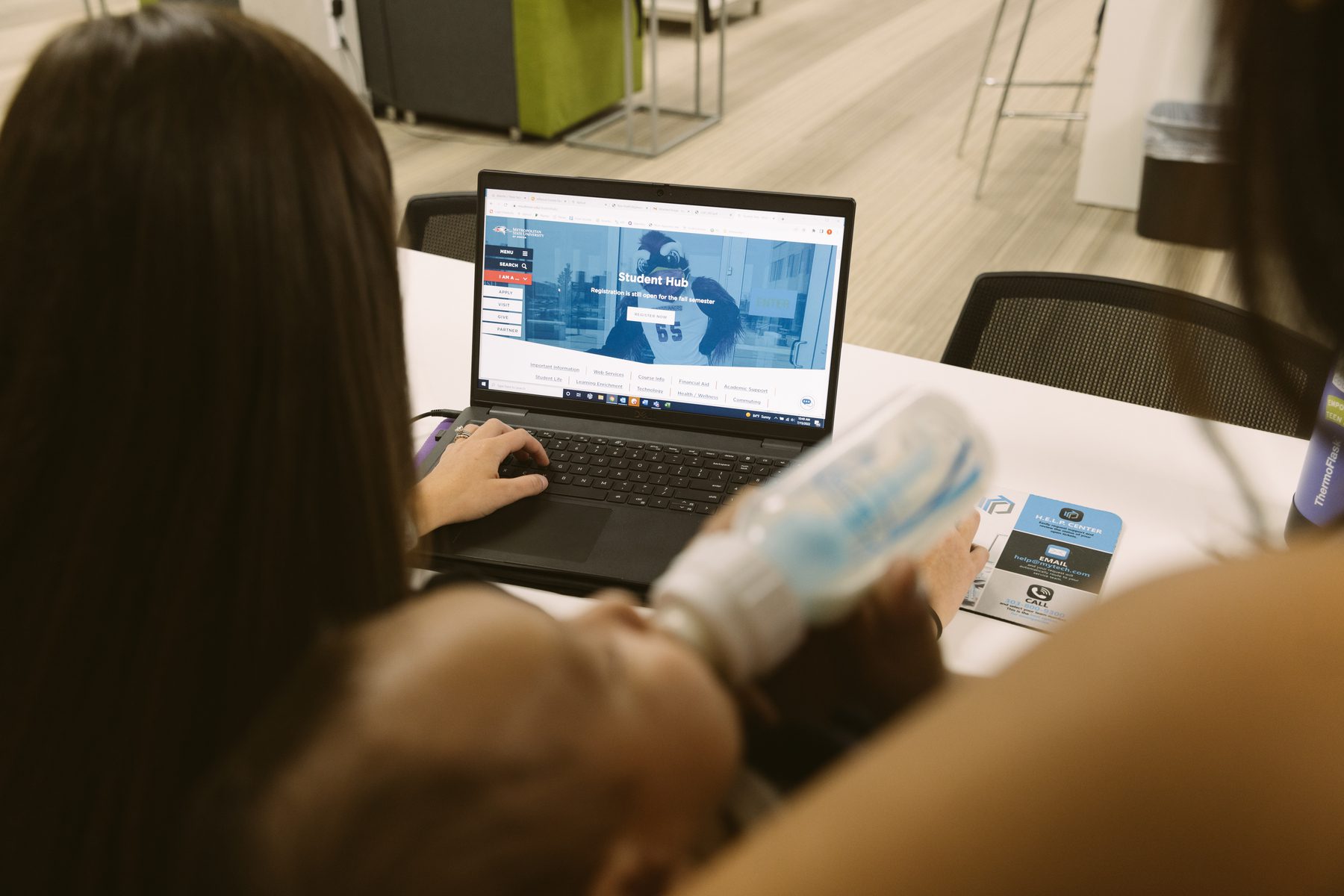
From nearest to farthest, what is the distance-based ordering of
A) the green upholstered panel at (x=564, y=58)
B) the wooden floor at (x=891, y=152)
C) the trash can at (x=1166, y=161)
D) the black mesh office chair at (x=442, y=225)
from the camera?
the black mesh office chair at (x=442, y=225)
the trash can at (x=1166, y=161)
the wooden floor at (x=891, y=152)
the green upholstered panel at (x=564, y=58)

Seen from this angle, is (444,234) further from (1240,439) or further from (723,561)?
(723,561)

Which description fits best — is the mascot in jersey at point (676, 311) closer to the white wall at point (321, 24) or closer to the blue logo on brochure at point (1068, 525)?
the blue logo on brochure at point (1068, 525)

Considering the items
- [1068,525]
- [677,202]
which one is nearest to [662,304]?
[677,202]

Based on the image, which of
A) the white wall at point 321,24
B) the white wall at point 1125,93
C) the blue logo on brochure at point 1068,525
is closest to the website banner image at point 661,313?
the blue logo on brochure at point 1068,525

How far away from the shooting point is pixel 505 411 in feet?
4.03

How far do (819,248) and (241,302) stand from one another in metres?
0.75

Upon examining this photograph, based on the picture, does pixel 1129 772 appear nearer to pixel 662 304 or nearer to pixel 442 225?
pixel 662 304

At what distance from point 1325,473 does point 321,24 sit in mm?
4436

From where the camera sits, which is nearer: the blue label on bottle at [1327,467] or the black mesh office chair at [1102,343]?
the blue label on bottle at [1327,467]

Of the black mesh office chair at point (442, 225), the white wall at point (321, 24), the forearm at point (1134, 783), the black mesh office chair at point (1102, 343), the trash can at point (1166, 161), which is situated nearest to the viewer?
the forearm at point (1134, 783)

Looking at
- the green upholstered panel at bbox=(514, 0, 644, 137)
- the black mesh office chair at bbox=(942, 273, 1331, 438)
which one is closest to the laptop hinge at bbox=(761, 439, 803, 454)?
the black mesh office chair at bbox=(942, 273, 1331, 438)

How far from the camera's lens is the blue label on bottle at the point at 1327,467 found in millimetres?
851

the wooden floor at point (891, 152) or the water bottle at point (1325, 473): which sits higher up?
the water bottle at point (1325, 473)

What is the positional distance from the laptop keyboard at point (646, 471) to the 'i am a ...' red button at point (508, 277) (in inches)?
7.2
